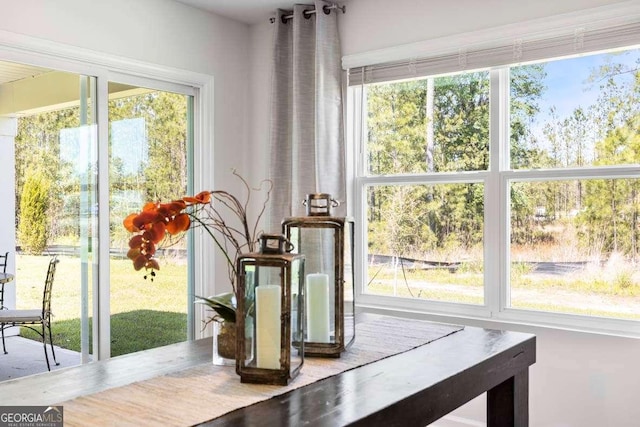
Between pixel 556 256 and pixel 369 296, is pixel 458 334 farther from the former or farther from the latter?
pixel 369 296

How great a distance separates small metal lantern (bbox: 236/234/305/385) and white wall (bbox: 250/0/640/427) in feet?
6.68

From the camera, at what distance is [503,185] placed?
10.3 feet

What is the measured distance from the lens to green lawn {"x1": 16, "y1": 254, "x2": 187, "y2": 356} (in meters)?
2.98

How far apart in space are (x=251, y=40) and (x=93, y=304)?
83.4 inches

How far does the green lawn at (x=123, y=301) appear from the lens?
9.77 ft

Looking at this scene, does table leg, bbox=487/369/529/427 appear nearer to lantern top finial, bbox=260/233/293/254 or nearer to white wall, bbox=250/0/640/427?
lantern top finial, bbox=260/233/293/254

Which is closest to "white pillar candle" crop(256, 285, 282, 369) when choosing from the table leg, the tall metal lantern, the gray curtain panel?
the tall metal lantern

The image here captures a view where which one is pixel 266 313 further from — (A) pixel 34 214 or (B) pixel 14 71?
(B) pixel 14 71

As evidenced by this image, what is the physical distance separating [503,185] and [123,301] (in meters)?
2.28

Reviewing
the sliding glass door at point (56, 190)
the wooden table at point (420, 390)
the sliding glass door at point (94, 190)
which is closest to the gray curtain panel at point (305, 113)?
the sliding glass door at point (94, 190)

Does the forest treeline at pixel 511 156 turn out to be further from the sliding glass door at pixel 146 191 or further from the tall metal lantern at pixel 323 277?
A: the tall metal lantern at pixel 323 277

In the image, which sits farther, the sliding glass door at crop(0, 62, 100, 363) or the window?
the sliding glass door at crop(0, 62, 100, 363)

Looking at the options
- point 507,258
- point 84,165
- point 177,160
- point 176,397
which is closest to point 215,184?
point 177,160

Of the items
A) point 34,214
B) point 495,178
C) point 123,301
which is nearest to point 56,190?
point 34,214
